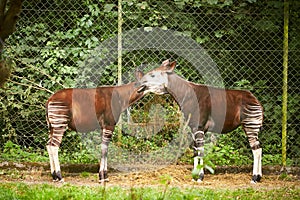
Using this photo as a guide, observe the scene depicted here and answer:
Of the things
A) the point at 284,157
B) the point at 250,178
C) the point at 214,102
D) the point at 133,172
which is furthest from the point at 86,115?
the point at 284,157

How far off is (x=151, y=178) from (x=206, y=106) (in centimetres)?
115

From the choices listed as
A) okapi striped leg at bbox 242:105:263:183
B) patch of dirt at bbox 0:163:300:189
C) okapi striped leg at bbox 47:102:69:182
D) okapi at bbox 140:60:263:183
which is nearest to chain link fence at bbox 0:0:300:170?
patch of dirt at bbox 0:163:300:189

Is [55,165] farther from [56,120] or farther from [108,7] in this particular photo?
[108,7]

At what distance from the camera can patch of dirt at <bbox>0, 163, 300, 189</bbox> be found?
7047 mm

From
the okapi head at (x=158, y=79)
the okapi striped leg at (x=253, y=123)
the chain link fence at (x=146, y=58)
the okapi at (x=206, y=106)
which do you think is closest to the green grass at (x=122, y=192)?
the okapi striped leg at (x=253, y=123)

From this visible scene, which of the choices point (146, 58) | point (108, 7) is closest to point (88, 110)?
point (146, 58)

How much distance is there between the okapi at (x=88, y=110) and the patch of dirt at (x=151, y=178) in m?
0.32

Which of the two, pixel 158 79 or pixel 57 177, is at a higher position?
pixel 158 79

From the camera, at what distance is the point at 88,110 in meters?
7.30

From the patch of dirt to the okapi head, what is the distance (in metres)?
1.11

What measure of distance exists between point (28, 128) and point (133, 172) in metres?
1.86

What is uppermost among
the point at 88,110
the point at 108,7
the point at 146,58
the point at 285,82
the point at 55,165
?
the point at 108,7

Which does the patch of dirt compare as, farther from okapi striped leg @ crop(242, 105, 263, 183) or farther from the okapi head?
the okapi head

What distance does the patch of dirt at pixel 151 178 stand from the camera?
277 inches
